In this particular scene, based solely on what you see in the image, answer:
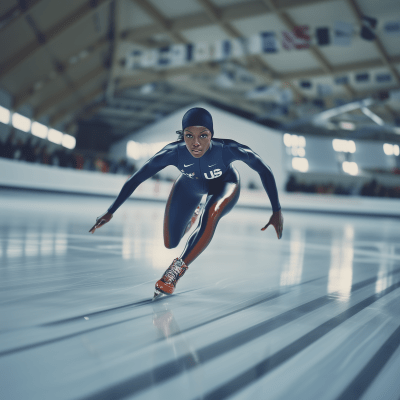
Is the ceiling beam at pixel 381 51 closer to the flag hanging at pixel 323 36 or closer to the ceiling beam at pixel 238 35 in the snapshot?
the flag hanging at pixel 323 36

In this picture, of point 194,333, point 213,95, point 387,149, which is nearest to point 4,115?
point 213,95

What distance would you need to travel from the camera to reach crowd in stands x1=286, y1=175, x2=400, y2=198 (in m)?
19.0

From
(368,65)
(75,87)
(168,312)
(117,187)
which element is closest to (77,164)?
(117,187)

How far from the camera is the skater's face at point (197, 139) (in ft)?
6.19

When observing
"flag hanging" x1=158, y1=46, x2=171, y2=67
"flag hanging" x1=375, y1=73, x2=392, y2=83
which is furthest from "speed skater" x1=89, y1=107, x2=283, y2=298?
"flag hanging" x1=375, y1=73, x2=392, y2=83

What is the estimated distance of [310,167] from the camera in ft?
75.0

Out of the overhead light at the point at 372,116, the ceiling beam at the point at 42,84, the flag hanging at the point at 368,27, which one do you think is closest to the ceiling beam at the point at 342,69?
the overhead light at the point at 372,116

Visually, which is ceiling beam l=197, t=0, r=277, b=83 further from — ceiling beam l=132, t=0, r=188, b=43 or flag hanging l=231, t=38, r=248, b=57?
ceiling beam l=132, t=0, r=188, b=43

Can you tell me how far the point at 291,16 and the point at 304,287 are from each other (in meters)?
11.2

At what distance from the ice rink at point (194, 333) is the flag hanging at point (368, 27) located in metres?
8.51

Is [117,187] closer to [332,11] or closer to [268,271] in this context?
[332,11]

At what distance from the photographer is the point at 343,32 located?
31.6ft

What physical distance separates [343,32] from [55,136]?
15.8m

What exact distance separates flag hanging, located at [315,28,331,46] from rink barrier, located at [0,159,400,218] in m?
8.68
